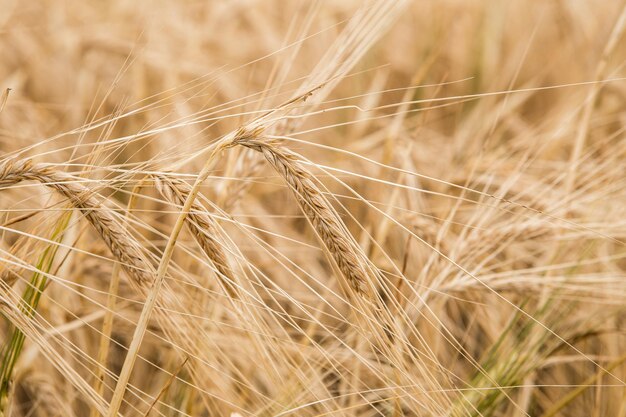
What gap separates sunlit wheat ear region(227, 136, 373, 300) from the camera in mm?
725

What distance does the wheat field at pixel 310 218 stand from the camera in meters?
0.77

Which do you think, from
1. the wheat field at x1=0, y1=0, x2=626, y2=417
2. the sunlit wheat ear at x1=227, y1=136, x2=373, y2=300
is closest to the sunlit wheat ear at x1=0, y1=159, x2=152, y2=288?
the wheat field at x1=0, y1=0, x2=626, y2=417

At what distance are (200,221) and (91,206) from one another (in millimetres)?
118

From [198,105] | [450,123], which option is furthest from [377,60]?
[198,105]

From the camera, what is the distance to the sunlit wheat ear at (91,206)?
746 mm

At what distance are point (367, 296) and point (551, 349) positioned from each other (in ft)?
1.55

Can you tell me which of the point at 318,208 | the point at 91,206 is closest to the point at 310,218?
the point at 318,208

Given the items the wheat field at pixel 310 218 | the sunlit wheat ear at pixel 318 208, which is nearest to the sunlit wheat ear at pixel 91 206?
the wheat field at pixel 310 218

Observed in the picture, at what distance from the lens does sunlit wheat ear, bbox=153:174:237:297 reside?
0.77 m

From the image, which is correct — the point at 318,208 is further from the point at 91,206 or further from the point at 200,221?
the point at 91,206

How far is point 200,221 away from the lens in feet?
2.55

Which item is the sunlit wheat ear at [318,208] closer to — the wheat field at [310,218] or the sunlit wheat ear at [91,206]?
the wheat field at [310,218]

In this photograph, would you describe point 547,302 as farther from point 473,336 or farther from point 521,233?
point 473,336

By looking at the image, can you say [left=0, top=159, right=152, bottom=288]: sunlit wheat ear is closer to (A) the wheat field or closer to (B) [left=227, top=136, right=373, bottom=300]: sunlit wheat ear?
(A) the wheat field
